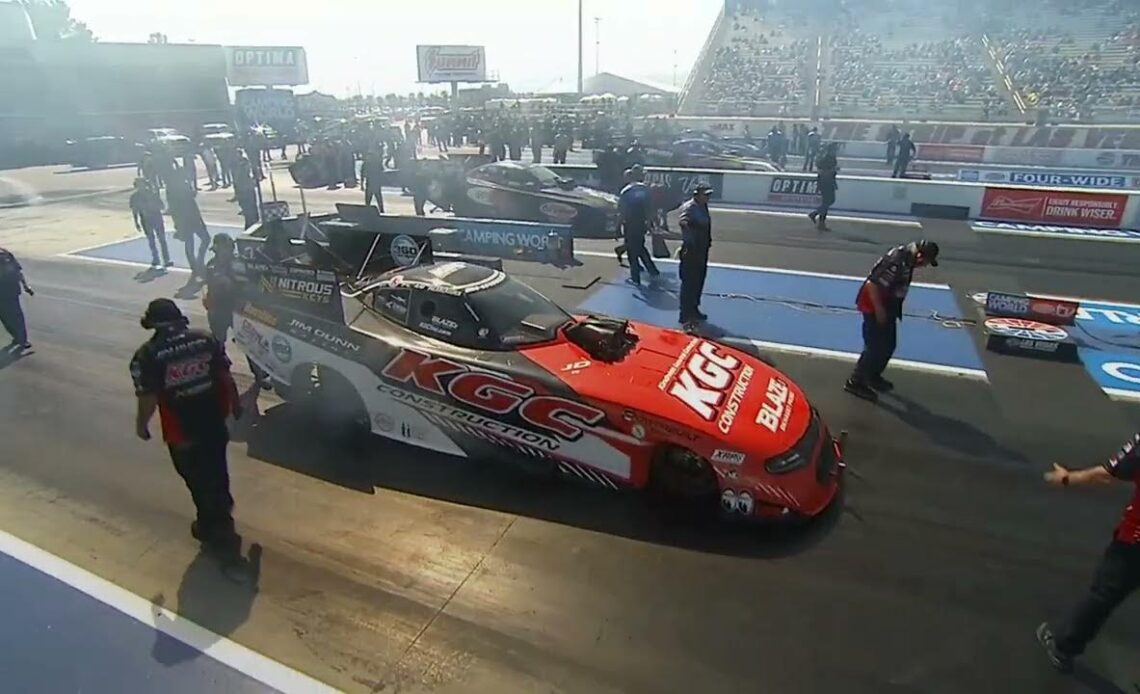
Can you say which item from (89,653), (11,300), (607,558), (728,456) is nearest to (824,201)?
(728,456)

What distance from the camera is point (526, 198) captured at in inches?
596

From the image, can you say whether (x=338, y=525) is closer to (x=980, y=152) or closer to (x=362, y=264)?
(x=362, y=264)

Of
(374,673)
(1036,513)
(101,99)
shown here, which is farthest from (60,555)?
(101,99)

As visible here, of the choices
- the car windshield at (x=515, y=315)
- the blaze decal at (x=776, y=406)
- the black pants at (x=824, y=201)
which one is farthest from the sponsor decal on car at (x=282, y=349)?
the black pants at (x=824, y=201)

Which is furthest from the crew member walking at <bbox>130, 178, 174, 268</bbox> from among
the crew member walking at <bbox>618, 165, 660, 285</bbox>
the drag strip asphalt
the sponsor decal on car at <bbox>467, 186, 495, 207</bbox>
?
the crew member walking at <bbox>618, 165, 660, 285</bbox>

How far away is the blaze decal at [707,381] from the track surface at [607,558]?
83cm

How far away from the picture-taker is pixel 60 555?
15.4 ft

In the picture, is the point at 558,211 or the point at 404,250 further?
the point at 558,211

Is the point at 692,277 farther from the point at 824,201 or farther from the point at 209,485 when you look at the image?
the point at 824,201

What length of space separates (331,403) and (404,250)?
2217 millimetres

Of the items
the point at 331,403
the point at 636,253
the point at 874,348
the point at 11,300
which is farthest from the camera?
the point at 636,253

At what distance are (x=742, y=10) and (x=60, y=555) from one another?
53.8m

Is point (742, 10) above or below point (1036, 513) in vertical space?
above

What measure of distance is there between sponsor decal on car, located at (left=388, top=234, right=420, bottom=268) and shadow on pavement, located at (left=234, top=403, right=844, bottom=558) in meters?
2.14
